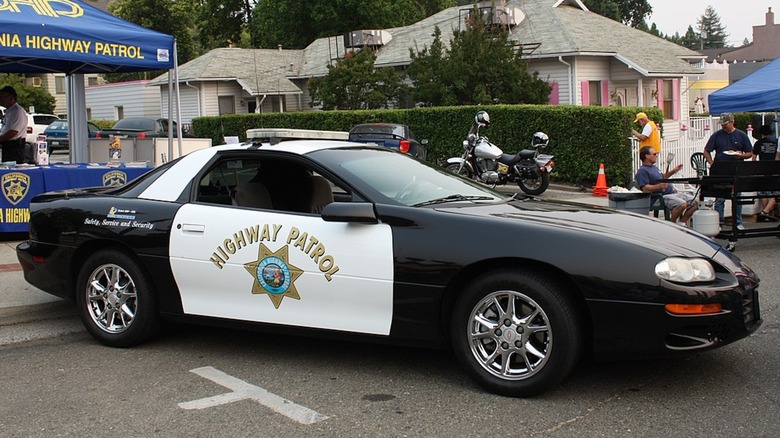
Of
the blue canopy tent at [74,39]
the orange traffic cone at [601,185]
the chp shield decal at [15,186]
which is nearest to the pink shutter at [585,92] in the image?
the orange traffic cone at [601,185]

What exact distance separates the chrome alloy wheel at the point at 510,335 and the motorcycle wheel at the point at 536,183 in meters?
11.8

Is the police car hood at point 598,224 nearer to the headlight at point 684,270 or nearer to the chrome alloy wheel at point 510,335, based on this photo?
the headlight at point 684,270

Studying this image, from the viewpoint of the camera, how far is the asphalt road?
4.21 metres

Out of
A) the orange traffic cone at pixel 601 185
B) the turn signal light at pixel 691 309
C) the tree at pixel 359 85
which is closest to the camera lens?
the turn signal light at pixel 691 309

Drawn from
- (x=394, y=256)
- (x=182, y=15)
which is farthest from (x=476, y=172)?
(x=182, y=15)

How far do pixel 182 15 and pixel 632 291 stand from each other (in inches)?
2199

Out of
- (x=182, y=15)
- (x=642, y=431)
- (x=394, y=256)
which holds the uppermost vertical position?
(x=182, y=15)

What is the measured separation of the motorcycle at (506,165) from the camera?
16.3m

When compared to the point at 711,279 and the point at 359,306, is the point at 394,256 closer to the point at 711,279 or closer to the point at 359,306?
the point at 359,306

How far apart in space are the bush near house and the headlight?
43.6 feet

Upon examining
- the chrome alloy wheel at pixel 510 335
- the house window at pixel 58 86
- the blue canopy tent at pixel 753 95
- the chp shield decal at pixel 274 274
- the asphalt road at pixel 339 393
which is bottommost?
the asphalt road at pixel 339 393

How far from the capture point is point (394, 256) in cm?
481

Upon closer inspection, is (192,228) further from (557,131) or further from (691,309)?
(557,131)

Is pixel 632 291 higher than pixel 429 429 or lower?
higher
